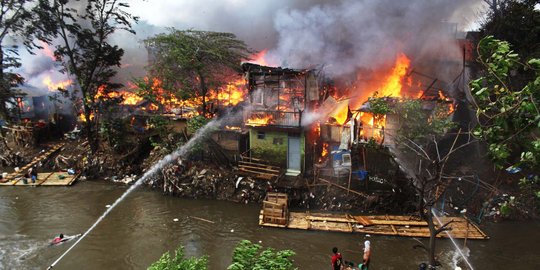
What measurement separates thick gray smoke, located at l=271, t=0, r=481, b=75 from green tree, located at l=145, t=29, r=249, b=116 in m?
6.46

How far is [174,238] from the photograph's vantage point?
17.6 m

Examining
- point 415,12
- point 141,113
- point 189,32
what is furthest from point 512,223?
point 141,113

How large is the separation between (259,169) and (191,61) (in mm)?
9083

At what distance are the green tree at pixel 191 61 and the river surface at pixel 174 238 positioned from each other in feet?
28.0

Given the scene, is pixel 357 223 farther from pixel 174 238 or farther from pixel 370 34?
pixel 370 34

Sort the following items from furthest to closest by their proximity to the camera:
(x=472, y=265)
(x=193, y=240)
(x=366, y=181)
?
(x=366, y=181) < (x=193, y=240) < (x=472, y=265)

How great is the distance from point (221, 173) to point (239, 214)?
3791 millimetres

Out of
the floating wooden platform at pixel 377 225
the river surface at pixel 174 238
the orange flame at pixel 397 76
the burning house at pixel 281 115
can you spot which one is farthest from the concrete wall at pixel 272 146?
the orange flame at pixel 397 76

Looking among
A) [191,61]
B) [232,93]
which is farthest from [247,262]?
[232,93]

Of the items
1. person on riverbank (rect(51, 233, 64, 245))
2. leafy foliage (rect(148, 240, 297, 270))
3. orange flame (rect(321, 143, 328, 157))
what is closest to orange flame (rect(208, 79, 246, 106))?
orange flame (rect(321, 143, 328, 157))

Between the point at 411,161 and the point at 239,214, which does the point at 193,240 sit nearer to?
the point at 239,214

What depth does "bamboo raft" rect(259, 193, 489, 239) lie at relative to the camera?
17.2 m

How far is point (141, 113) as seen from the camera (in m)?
30.7

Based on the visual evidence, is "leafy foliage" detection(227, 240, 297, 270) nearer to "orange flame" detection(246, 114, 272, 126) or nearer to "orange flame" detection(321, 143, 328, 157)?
"orange flame" detection(246, 114, 272, 126)
